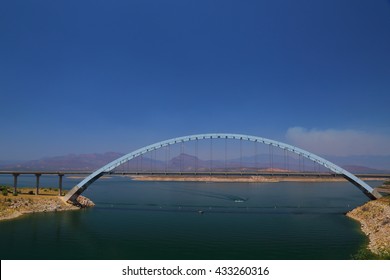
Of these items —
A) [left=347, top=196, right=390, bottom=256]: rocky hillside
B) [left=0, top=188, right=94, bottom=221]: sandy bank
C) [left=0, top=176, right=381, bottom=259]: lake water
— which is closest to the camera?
[left=0, top=176, right=381, bottom=259]: lake water

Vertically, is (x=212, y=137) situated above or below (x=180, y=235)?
above

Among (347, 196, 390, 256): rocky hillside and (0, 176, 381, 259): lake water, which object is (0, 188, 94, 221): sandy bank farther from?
(347, 196, 390, 256): rocky hillside

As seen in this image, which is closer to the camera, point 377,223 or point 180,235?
point 180,235

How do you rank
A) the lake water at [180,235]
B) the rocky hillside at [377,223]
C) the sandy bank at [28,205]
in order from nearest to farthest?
the lake water at [180,235] < the rocky hillside at [377,223] < the sandy bank at [28,205]

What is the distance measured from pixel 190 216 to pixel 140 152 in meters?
13.7

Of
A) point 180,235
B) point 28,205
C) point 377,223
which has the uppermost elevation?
point 28,205

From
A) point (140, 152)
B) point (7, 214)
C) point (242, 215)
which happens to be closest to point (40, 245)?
point (7, 214)

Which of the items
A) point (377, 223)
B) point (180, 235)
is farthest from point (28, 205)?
point (377, 223)

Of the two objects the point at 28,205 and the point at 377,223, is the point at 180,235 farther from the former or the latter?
the point at 28,205

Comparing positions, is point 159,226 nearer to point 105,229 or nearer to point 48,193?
point 105,229

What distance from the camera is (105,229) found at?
27.7m

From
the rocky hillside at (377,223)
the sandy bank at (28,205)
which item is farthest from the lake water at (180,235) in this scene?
the sandy bank at (28,205)

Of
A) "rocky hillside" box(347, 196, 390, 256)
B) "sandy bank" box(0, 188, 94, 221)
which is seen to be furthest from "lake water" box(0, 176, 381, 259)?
"sandy bank" box(0, 188, 94, 221)

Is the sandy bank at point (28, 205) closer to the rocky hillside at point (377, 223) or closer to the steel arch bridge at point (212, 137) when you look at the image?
the steel arch bridge at point (212, 137)
